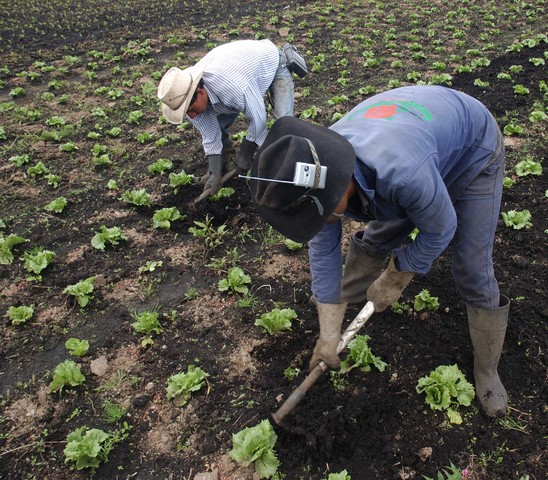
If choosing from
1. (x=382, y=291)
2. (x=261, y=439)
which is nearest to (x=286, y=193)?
(x=382, y=291)

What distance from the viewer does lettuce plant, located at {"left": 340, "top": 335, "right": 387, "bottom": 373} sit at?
3490 millimetres

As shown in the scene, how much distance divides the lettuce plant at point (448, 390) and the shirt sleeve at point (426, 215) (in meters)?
1.02

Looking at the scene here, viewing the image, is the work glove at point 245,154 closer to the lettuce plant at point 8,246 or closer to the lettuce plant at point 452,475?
the lettuce plant at point 8,246

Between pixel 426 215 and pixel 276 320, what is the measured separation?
1847mm

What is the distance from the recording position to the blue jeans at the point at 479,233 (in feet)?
9.33

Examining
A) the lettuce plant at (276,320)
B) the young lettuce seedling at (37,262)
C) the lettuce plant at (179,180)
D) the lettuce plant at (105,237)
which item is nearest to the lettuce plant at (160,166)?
the lettuce plant at (179,180)

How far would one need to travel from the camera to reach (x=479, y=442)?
3160mm

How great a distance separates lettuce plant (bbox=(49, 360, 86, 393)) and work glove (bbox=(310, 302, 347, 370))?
2.02 m

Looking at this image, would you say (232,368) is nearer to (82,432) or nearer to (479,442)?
(82,432)

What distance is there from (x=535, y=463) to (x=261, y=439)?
185 centimetres

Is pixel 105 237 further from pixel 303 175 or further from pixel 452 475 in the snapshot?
pixel 452 475

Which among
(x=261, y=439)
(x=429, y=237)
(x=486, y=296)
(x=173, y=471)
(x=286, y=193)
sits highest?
(x=286, y=193)

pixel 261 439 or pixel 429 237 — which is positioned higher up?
pixel 429 237

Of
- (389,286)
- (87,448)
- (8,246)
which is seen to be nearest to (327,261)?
(389,286)
